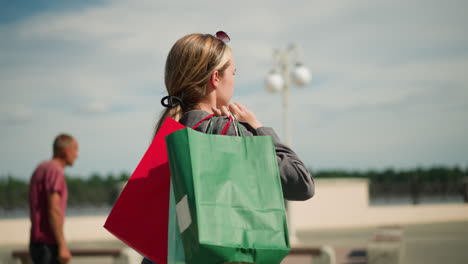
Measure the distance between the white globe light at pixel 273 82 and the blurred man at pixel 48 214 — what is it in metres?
9.71

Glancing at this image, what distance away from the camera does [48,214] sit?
4.67m

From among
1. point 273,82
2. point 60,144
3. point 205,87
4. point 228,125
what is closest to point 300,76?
point 273,82

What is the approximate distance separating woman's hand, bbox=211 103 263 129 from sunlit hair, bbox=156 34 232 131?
6.5 inches

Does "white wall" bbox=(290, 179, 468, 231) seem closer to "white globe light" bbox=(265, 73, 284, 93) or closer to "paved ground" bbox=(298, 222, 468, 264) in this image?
"paved ground" bbox=(298, 222, 468, 264)

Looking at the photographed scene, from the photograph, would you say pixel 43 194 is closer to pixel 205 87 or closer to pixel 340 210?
pixel 205 87

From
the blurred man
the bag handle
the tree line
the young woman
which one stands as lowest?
the tree line

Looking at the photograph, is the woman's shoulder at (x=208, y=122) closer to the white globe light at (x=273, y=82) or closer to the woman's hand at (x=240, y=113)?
the woman's hand at (x=240, y=113)

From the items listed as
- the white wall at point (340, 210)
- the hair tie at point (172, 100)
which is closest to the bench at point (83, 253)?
the hair tie at point (172, 100)

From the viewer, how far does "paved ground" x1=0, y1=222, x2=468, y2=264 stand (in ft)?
37.3

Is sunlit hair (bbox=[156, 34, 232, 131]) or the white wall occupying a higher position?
sunlit hair (bbox=[156, 34, 232, 131])

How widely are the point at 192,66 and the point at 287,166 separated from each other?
564mm

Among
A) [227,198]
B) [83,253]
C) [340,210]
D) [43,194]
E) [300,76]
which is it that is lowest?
[340,210]

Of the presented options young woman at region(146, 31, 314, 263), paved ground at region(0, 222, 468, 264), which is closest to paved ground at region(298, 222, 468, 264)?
paved ground at region(0, 222, 468, 264)

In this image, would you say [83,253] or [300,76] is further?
[300,76]
